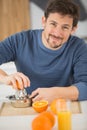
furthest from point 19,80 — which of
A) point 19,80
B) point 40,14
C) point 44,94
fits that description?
point 40,14

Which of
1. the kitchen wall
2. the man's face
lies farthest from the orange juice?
the kitchen wall

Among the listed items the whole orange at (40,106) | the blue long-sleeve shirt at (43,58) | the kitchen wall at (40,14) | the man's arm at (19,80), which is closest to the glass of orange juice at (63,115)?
the whole orange at (40,106)

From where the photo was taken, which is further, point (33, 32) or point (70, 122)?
point (33, 32)

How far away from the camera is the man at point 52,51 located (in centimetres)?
161

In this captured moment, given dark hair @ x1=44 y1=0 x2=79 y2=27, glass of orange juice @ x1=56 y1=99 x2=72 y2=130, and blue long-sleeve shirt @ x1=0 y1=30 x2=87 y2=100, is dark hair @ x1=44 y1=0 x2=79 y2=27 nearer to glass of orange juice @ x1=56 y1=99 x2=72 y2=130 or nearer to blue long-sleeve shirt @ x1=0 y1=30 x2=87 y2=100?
blue long-sleeve shirt @ x1=0 y1=30 x2=87 y2=100

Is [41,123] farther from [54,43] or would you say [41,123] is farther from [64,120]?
[54,43]

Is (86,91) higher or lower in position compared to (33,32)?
lower

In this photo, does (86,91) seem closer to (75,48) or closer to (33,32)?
(75,48)

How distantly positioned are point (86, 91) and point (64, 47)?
1.12 feet

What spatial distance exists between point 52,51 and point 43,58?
0.23 feet

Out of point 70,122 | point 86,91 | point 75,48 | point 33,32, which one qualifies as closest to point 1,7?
point 33,32

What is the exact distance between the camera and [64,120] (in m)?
1.10

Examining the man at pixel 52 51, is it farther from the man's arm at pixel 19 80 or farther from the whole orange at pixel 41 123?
the whole orange at pixel 41 123

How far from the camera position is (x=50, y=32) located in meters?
1.62
